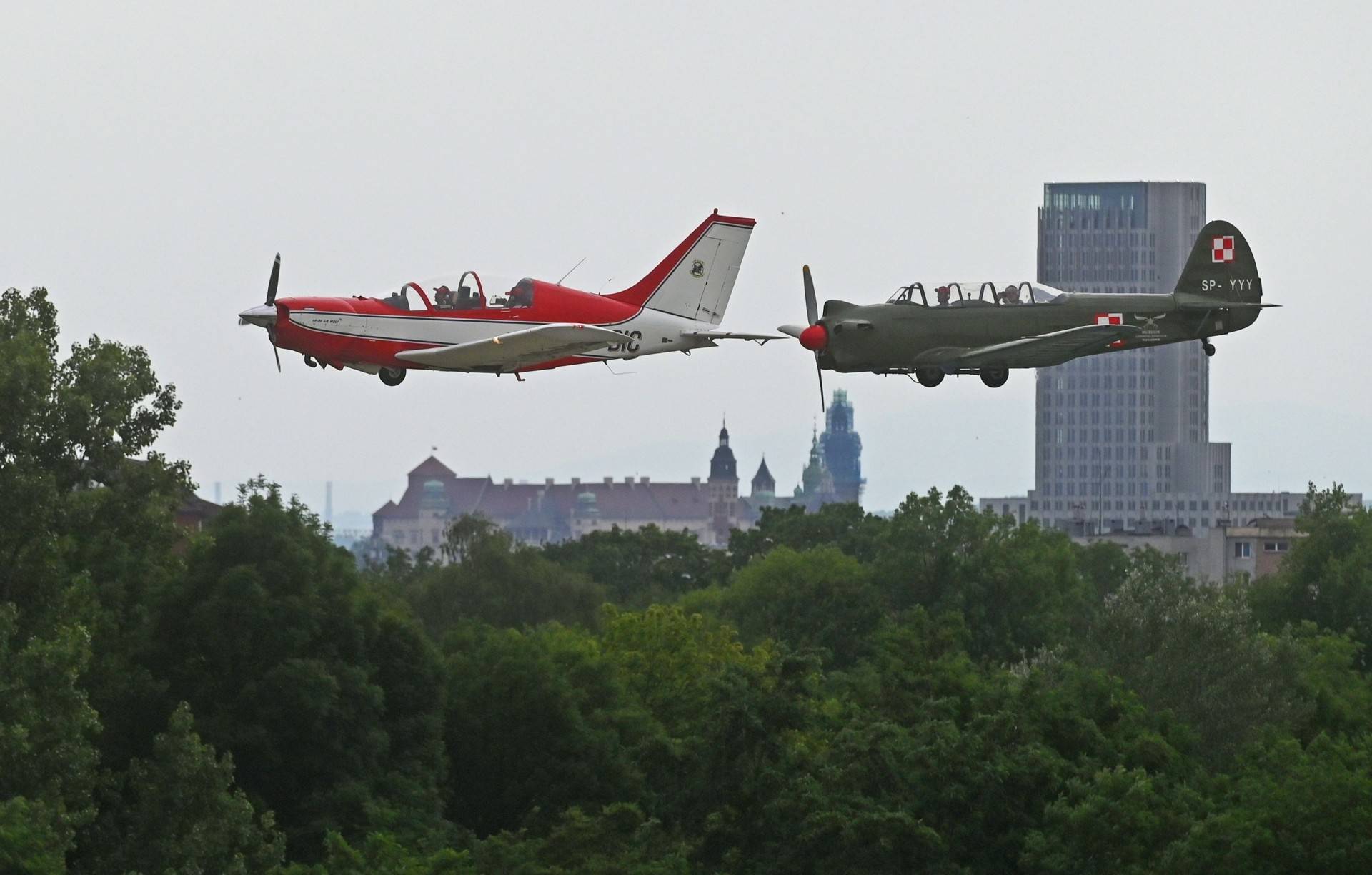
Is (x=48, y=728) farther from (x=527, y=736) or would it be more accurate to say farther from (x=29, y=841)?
(x=527, y=736)

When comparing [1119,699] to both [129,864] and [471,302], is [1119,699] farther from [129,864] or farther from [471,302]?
[471,302]

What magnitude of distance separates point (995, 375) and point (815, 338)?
3948mm

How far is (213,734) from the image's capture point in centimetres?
7406

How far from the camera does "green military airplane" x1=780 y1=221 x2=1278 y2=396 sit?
4894 centimetres

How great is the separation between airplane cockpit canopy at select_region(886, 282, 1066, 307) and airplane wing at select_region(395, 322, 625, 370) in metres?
7.76

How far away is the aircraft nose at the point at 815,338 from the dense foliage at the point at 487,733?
18.6 metres

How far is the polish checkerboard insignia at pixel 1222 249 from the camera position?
172ft

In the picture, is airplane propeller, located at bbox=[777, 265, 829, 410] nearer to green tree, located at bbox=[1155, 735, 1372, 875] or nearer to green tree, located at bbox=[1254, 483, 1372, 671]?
green tree, located at bbox=[1155, 735, 1372, 875]

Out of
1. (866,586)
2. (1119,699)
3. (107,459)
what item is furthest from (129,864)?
(866,586)

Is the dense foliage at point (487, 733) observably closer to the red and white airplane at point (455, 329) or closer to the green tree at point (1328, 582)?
the red and white airplane at point (455, 329)

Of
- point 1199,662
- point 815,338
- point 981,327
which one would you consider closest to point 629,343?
point 815,338

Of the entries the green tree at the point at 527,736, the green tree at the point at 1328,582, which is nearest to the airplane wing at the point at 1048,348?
the green tree at the point at 527,736

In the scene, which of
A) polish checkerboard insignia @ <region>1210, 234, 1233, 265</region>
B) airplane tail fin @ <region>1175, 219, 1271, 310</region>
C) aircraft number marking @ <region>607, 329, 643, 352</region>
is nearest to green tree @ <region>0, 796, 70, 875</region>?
aircraft number marking @ <region>607, 329, 643, 352</region>

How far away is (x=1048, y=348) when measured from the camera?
1911 inches
